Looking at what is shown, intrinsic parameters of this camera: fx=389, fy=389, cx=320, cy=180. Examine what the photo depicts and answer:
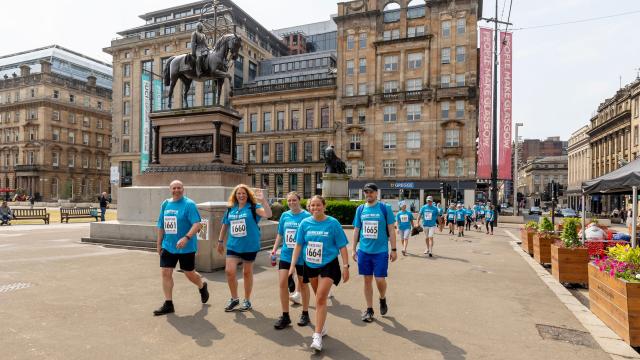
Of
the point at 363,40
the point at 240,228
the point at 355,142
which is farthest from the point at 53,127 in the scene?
the point at 240,228

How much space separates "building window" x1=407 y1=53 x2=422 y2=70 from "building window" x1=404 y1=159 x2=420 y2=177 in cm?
1177

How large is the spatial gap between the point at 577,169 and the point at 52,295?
93.9m

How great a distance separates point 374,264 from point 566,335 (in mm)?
2715

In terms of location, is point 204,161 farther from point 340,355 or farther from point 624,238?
point 624,238

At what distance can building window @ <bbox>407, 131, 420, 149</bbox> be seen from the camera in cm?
4806

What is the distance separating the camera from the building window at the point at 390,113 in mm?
49125

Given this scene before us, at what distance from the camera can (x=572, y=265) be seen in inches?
329

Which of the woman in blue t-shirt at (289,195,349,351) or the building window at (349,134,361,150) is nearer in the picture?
the woman in blue t-shirt at (289,195,349,351)

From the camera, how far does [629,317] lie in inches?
191

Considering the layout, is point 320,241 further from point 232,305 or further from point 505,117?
point 505,117

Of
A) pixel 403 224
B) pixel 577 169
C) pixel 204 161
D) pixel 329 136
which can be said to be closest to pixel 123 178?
pixel 329 136

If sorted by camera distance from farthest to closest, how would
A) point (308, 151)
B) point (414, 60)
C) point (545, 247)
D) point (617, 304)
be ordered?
point (308, 151) < point (414, 60) < point (545, 247) < point (617, 304)

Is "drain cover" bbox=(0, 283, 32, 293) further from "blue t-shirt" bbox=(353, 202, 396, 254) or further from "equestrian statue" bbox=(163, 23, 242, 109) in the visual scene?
"equestrian statue" bbox=(163, 23, 242, 109)

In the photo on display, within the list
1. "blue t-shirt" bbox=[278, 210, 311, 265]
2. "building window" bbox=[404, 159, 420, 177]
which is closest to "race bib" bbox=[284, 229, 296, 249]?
"blue t-shirt" bbox=[278, 210, 311, 265]
